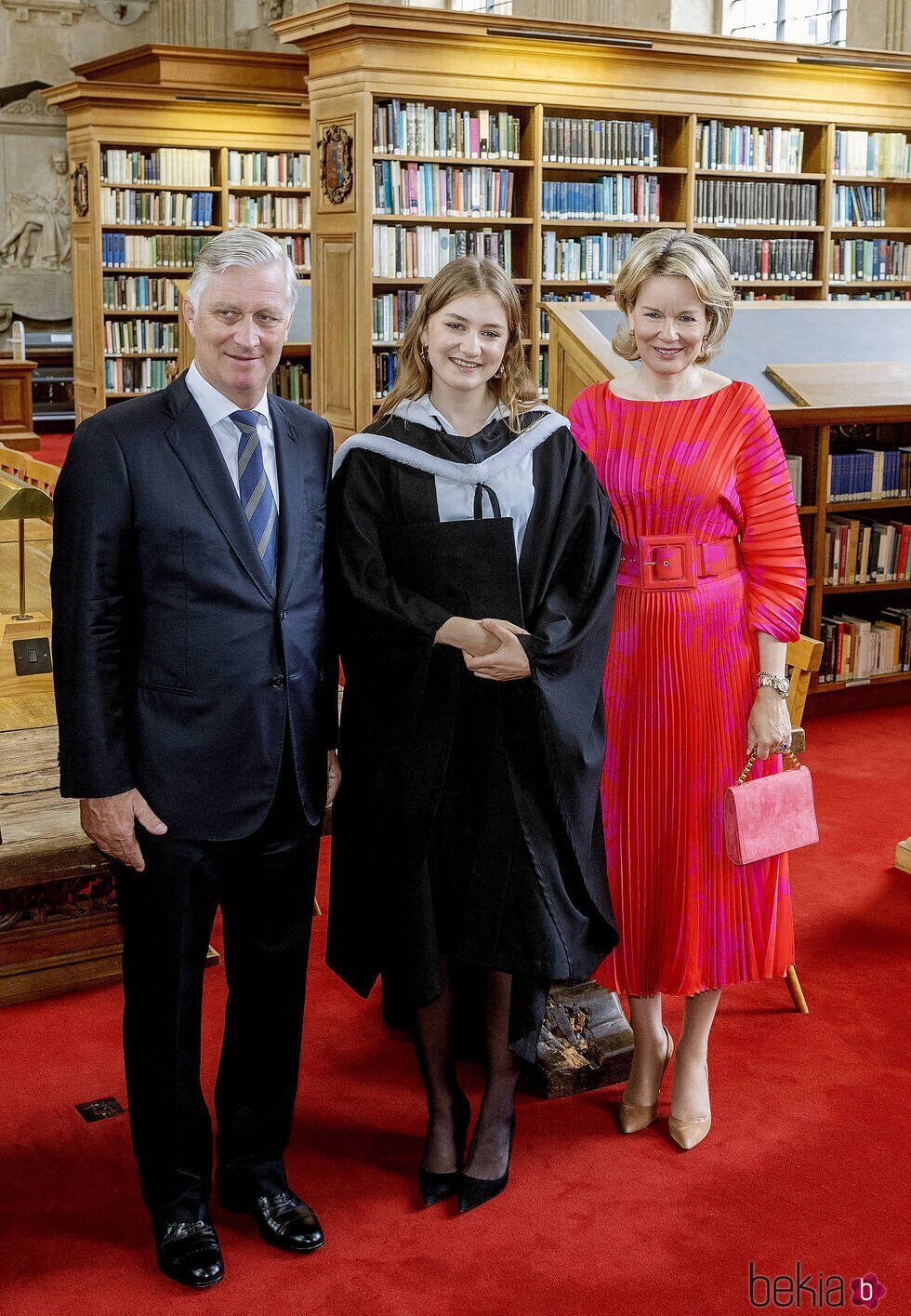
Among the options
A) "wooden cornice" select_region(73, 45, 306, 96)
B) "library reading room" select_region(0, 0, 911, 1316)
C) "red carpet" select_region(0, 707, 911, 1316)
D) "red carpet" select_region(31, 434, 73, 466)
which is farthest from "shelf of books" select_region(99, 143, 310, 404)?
"red carpet" select_region(0, 707, 911, 1316)

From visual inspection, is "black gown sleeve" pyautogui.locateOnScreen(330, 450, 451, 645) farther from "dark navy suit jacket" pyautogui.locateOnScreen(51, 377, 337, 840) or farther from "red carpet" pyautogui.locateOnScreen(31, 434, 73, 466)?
"red carpet" pyautogui.locateOnScreen(31, 434, 73, 466)

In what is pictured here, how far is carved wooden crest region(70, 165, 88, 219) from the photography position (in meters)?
11.4

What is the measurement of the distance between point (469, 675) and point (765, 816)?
0.68m

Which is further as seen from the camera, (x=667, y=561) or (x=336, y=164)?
(x=336, y=164)

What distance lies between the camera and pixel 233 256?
210 centimetres

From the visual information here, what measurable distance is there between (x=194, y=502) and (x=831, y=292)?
8.34 metres

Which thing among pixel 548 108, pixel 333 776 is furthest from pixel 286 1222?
pixel 548 108

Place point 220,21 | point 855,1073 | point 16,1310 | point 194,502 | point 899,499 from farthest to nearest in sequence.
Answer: point 220,21, point 899,499, point 855,1073, point 16,1310, point 194,502

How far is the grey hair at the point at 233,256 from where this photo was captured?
2104 millimetres

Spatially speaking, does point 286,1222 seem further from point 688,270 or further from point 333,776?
point 688,270

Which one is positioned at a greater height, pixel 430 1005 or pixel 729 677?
pixel 729 677

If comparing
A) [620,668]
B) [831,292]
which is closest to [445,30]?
[831,292]

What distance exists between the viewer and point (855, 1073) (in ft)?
10.1

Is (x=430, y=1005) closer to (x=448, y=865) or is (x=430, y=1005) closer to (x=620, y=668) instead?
(x=448, y=865)
